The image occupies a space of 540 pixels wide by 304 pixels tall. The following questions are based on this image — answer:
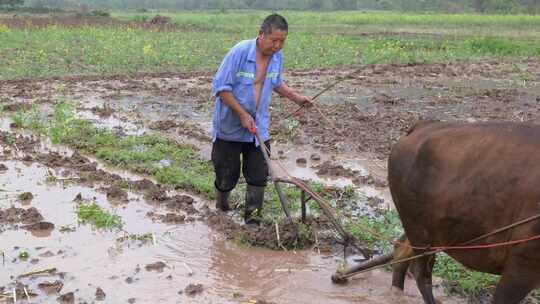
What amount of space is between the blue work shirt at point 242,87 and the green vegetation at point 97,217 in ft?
3.96

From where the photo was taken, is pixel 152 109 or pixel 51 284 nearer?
pixel 51 284

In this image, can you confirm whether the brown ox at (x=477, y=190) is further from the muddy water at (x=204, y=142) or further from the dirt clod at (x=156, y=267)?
the dirt clod at (x=156, y=267)

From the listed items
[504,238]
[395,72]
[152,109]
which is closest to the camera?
[504,238]

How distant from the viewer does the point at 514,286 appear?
3354 mm

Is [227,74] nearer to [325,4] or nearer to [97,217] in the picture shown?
[97,217]

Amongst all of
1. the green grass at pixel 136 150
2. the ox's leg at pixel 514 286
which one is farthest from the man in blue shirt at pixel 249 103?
the ox's leg at pixel 514 286

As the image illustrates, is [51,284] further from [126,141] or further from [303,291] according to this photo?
[126,141]

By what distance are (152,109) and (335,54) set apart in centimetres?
1077

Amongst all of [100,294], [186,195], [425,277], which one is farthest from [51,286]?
[425,277]

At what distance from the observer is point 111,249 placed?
17.7 feet

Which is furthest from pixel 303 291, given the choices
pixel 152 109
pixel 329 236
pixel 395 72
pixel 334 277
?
pixel 395 72

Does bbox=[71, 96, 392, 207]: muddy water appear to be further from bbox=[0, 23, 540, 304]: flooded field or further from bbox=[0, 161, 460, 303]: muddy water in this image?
bbox=[0, 161, 460, 303]: muddy water

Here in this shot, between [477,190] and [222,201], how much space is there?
3192 millimetres

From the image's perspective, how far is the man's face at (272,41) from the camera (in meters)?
5.03
